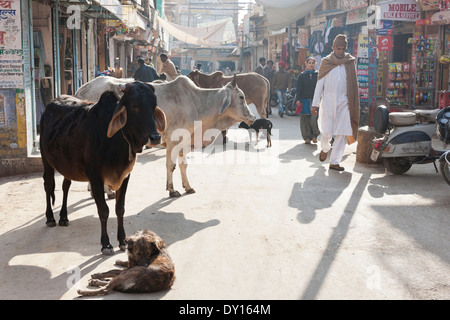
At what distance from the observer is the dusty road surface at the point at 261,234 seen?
3.91 metres

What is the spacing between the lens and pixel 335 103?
27.6 ft

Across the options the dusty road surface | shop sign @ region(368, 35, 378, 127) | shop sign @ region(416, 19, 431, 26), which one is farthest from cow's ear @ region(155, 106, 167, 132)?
shop sign @ region(416, 19, 431, 26)

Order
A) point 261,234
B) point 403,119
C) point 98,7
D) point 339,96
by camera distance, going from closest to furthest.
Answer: point 261,234, point 403,119, point 339,96, point 98,7

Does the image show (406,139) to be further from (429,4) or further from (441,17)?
(429,4)

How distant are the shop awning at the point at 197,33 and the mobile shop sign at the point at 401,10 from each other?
15.6m

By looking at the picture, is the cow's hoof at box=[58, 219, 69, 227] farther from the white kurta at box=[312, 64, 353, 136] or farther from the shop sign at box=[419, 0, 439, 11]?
the shop sign at box=[419, 0, 439, 11]

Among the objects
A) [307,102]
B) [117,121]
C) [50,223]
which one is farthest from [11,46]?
[307,102]

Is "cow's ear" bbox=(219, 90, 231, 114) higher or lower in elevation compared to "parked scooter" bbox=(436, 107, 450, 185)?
higher

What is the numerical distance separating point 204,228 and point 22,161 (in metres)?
3.87

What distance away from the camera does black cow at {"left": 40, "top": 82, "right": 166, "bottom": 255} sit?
4.51 m

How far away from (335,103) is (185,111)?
8.84 feet

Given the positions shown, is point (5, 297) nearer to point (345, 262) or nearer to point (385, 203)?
point (345, 262)


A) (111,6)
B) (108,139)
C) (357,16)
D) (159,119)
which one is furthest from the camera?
(357,16)

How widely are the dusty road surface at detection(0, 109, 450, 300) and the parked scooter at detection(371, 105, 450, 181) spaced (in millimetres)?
251
